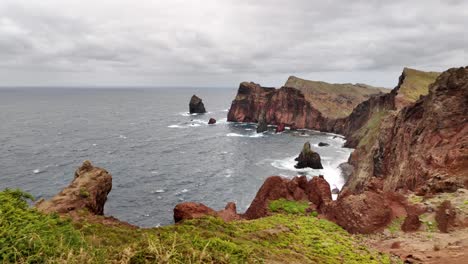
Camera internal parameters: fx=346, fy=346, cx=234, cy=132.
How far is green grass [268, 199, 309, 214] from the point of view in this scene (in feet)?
101

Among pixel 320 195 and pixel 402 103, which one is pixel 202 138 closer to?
pixel 402 103

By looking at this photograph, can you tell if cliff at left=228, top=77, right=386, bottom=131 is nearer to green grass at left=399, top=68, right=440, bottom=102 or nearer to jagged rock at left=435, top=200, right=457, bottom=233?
green grass at left=399, top=68, right=440, bottom=102

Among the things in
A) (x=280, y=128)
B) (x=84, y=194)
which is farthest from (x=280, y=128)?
(x=84, y=194)

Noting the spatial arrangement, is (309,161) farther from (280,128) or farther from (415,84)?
(280,128)

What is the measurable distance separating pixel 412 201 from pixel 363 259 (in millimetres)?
11527

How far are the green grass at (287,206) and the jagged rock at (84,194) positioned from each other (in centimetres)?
1454

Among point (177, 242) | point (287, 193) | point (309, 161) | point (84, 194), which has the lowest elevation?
point (309, 161)

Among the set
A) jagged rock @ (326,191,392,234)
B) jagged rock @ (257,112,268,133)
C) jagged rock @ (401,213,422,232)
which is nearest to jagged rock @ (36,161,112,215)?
jagged rock @ (326,191,392,234)

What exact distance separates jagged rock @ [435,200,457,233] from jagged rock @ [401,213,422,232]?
4.03 ft

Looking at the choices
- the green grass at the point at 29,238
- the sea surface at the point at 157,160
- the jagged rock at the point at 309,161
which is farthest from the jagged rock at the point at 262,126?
the green grass at the point at 29,238

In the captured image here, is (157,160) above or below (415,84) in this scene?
below

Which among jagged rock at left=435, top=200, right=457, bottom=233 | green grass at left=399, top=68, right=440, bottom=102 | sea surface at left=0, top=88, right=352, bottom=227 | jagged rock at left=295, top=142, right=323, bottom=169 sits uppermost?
green grass at left=399, top=68, right=440, bottom=102

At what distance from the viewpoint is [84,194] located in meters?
25.6

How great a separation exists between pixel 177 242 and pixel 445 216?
19563mm
